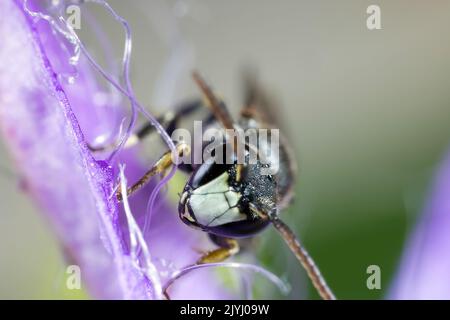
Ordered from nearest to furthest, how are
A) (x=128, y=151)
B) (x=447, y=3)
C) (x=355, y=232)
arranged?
(x=128, y=151) < (x=355, y=232) < (x=447, y=3)

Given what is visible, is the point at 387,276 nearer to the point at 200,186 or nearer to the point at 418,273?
the point at 418,273

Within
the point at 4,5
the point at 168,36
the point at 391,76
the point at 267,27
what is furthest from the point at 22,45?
the point at 267,27

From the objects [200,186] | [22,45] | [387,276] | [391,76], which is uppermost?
[22,45]

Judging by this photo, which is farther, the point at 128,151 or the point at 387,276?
the point at 387,276

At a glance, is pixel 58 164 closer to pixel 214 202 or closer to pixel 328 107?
pixel 214 202

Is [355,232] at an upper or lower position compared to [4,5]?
lower

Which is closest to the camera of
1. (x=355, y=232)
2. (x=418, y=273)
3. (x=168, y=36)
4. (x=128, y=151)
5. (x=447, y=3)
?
(x=128, y=151)
